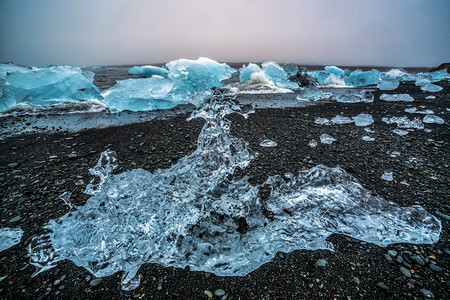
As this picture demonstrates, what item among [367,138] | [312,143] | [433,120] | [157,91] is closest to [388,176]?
[312,143]

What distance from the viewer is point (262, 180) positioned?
98.0 inches

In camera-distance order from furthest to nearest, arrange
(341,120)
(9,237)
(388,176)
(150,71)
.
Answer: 1. (150,71)
2. (341,120)
3. (388,176)
4. (9,237)

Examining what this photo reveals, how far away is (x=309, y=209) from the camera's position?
2014 millimetres

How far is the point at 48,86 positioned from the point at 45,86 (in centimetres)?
8

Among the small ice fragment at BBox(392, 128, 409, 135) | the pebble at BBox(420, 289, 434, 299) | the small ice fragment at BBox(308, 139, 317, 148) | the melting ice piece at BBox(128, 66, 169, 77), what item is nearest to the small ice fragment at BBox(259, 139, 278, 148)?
the small ice fragment at BBox(308, 139, 317, 148)

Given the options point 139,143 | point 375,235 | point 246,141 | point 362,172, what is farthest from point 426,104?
Answer: point 139,143

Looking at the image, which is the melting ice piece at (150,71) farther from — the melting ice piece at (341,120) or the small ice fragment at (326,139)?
the small ice fragment at (326,139)

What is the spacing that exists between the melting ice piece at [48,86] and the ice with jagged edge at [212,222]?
6598 millimetres

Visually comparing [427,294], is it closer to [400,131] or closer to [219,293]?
[219,293]

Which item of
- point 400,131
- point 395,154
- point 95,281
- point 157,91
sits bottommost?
point 95,281

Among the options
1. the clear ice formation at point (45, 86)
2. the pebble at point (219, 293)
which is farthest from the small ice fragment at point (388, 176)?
the clear ice formation at point (45, 86)

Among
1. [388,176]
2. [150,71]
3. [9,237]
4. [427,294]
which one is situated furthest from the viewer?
[150,71]

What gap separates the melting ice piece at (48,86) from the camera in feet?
22.1

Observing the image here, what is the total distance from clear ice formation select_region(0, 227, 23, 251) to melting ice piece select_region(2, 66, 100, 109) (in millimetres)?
6773
